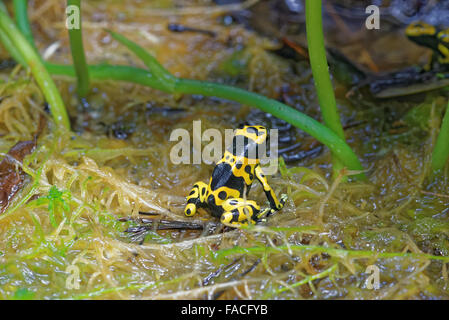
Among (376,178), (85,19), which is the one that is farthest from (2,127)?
(376,178)

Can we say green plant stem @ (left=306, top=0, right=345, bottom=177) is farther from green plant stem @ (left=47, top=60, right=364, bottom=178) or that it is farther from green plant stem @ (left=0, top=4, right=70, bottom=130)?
green plant stem @ (left=0, top=4, right=70, bottom=130)

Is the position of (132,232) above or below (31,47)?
below

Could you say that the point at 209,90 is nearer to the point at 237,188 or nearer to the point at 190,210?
the point at 237,188

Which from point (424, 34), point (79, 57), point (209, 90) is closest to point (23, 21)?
point (79, 57)

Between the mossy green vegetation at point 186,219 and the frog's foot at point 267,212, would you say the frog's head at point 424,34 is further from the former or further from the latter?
the frog's foot at point 267,212
